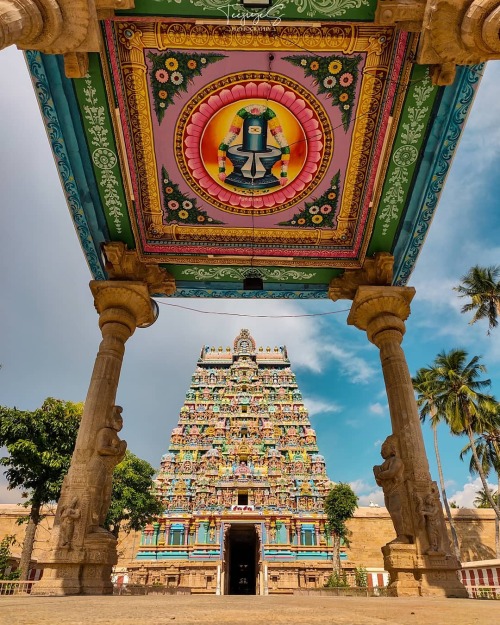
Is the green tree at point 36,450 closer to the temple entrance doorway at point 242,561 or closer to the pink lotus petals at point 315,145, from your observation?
the pink lotus petals at point 315,145

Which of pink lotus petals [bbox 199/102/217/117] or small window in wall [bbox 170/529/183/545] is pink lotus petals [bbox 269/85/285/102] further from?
small window in wall [bbox 170/529/183/545]

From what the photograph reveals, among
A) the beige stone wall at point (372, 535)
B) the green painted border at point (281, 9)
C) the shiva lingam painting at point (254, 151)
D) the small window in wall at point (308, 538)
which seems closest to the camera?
the green painted border at point (281, 9)

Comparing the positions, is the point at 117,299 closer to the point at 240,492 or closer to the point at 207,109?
the point at 207,109

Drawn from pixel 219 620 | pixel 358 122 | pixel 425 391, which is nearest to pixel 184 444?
pixel 425 391

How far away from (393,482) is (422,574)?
1.09m

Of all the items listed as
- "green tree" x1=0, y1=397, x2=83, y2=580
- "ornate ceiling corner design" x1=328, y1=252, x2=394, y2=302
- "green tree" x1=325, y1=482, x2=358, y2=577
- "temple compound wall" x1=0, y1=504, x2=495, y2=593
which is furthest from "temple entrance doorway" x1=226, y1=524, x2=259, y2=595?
"ornate ceiling corner design" x1=328, y1=252, x2=394, y2=302

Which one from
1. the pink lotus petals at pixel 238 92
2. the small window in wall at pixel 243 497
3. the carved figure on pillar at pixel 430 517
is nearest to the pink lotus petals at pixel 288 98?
the pink lotus petals at pixel 238 92

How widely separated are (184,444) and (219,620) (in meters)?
33.2

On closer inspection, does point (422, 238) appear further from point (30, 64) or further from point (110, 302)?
point (30, 64)

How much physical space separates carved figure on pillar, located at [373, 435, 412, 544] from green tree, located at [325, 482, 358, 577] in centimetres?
2075

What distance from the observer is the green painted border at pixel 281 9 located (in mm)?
4559

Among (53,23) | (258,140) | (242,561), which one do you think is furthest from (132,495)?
(53,23)

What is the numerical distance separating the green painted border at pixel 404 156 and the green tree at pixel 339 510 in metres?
21.5

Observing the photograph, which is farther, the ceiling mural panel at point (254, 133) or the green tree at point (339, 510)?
the green tree at point (339, 510)
